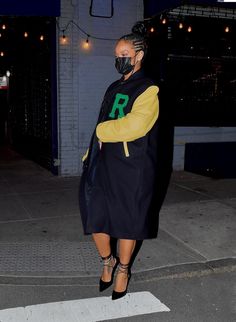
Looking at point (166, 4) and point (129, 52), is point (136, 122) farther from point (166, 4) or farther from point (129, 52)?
point (166, 4)

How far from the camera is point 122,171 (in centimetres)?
333

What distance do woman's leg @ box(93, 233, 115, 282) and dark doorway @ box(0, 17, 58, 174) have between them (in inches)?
199

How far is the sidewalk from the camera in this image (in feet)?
13.8

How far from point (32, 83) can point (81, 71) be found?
2729mm

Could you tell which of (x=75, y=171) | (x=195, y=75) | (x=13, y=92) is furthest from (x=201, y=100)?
(x=13, y=92)

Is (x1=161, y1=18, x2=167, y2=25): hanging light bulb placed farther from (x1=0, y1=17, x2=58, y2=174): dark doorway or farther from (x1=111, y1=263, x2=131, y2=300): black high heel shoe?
(x1=111, y1=263, x2=131, y2=300): black high heel shoe

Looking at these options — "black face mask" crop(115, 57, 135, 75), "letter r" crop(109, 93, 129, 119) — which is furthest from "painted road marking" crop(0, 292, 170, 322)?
"black face mask" crop(115, 57, 135, 75)

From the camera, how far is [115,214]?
3.40 meters

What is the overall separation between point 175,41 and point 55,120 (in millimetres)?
3071

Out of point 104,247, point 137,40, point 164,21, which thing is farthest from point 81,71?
point 104,247

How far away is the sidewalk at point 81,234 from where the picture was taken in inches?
165

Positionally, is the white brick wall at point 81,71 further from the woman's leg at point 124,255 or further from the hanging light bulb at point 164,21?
the woman's leg at point 124,255

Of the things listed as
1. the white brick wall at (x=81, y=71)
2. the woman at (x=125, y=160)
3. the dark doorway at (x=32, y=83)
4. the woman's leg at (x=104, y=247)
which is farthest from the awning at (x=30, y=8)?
the woman's leg at (x=104, y=247)

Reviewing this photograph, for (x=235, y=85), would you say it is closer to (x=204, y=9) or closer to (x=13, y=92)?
(x=204, y=9)
